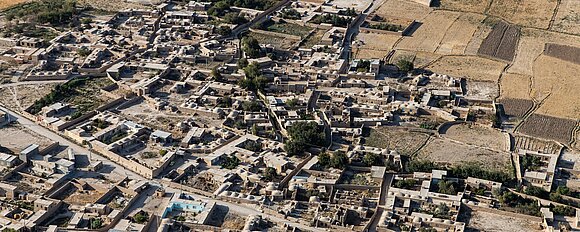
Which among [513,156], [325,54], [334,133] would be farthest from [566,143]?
[325,54]

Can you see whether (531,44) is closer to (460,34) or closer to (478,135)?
(460,34)

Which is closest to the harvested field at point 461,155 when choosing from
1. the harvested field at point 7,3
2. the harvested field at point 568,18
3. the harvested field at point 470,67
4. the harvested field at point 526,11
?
the harvested field at point 470,67

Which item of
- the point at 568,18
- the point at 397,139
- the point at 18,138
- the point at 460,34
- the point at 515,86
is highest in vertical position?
the point at 568,18

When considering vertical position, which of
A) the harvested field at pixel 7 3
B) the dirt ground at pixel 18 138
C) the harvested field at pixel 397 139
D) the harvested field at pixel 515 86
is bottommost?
the dirt ground at pixel 18 138

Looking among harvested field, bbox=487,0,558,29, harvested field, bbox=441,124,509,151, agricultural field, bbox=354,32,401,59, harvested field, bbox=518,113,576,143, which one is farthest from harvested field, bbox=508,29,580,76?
harvested field, bbox=441,124,509,151

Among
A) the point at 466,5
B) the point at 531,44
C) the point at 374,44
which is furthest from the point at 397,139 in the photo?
the point at 466,5

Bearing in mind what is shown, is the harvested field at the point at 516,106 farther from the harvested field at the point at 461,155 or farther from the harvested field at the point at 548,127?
the harvested field at the point at 461,155

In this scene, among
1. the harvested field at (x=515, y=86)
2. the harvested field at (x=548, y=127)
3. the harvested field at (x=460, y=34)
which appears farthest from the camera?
the harvested field at (x=460, y=34)
